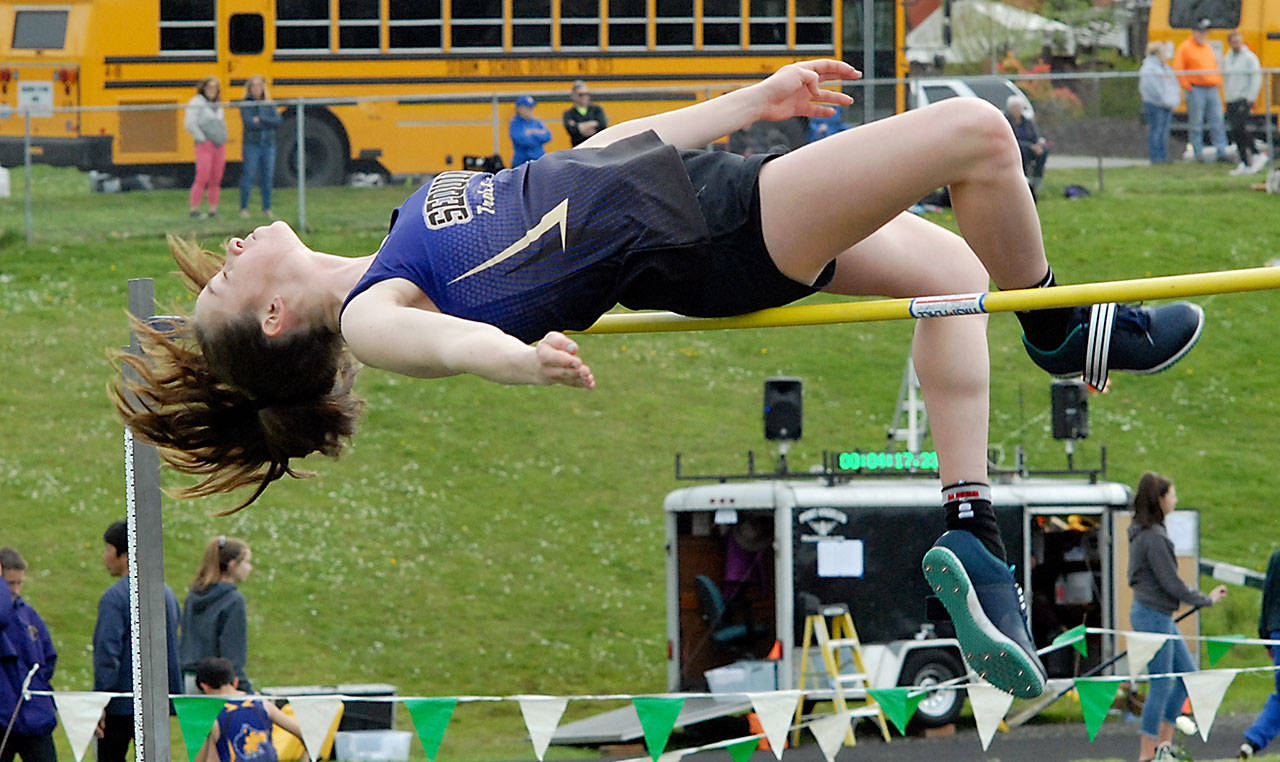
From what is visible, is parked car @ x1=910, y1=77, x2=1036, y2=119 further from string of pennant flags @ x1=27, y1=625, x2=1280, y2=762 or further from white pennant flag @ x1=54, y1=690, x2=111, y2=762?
white pennant flag @ x1=54, y1=690, x2=111, y2=762

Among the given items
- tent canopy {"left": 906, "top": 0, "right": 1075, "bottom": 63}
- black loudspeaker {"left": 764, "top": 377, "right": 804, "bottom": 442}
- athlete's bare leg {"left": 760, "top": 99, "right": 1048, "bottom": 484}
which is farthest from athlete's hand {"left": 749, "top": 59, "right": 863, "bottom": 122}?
tent canopy {"left": 906, "top": 0, "right": 1075, "bottom": 63}

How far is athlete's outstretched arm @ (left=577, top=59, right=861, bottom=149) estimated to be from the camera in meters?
3.49

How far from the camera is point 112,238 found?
16.1 metres

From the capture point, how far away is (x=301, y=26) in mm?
16859

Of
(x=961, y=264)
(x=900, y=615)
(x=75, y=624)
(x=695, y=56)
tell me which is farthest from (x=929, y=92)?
(x=961, y=264)

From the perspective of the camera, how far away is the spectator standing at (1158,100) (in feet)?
52.4

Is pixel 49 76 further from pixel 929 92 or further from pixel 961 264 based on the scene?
pixel 961 264

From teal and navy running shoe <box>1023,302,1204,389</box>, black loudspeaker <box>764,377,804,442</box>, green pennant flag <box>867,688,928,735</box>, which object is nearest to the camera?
teal and navy running shoe <box>1023,302,1204,389</box>

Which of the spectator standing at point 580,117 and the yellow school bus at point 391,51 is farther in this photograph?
the yellow school bus at point 391,51

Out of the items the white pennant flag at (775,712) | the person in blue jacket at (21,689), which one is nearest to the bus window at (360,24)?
the person in blue jacket at (21,689)

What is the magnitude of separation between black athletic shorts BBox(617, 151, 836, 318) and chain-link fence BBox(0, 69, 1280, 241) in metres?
11.9

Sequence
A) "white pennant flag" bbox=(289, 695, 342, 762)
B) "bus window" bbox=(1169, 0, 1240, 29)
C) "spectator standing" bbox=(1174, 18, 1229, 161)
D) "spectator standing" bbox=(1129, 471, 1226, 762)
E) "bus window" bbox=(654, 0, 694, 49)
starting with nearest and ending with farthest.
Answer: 1. "white pennant flag" bbox=(289, 695, 342, 762)
2. "spectator standing" bbox=(1129, 471, 1226, 762)
3. "spectator standing" bbox=(1174, 18, 1229, 161)
4. "bus window" bbox=(654, 0, 694, 49)
5. "bus window" bbox=(1169, 0, 1240, 29)

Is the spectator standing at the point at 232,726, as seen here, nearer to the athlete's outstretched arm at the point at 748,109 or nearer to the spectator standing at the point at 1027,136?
the athlete's outstretched arm at the point at 748,109

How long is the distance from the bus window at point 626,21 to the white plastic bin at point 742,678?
357 inches
